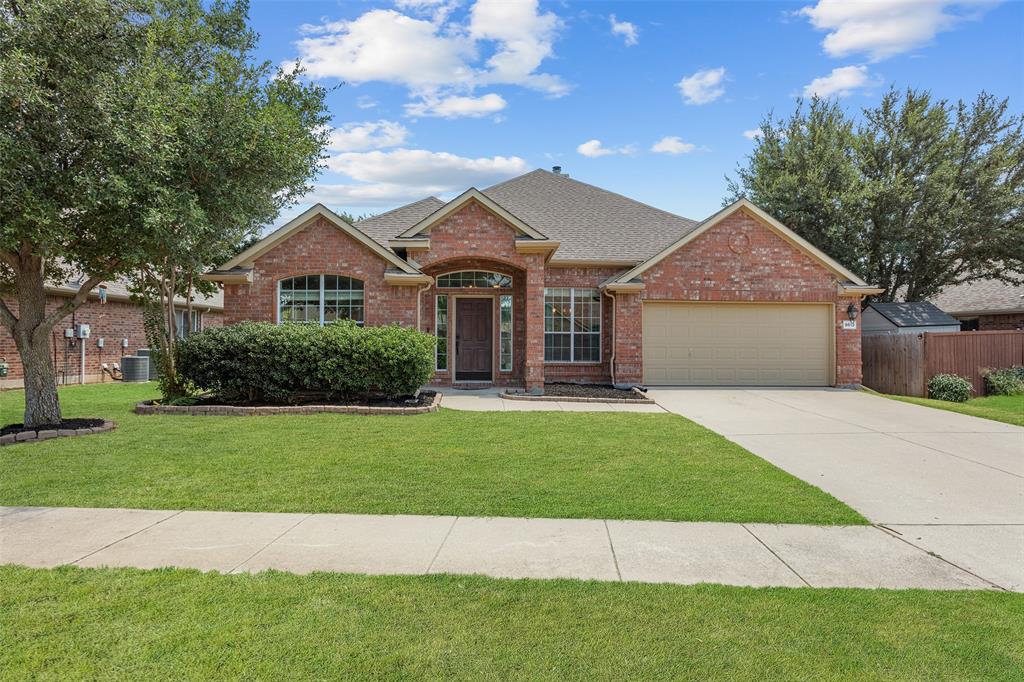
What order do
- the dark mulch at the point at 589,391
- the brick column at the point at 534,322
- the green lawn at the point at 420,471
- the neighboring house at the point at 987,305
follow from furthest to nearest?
1. the neighboring house at the point at 987,305
2. the brick column at the point at 534,322
3. the dark mulch at the point at 589,391
4. the green lawn at the point at 420,471

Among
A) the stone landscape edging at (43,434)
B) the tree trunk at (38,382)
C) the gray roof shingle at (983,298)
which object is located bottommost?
the stone landscape edging at (43,434)

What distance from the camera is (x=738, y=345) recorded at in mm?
16297

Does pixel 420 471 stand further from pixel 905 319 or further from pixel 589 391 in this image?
pixel 905 319

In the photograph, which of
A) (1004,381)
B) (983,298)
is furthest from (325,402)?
(983,298)

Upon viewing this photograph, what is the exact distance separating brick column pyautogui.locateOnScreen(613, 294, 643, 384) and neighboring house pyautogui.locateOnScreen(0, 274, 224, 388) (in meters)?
11.3

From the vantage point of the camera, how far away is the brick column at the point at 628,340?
1574 centimetres

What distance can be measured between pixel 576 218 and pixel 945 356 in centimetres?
1071

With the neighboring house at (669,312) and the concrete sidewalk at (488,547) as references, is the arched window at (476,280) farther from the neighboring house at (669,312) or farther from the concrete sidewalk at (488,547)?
the concrete sidewalk at (488,547)

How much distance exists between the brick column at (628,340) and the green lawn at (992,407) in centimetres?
630

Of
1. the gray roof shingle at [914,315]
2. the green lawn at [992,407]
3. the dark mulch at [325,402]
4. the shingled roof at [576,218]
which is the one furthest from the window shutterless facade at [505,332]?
the gray roof shingle at [914,315]

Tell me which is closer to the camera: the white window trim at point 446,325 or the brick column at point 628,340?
the brick column at point 628,340

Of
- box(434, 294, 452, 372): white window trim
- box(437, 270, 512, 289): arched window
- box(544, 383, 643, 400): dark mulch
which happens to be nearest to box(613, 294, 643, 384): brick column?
box(544, 383, 643, 400): dark mulch

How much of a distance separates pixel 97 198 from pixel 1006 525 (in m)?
10.3

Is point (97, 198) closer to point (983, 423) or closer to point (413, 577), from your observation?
point (413, 577)
